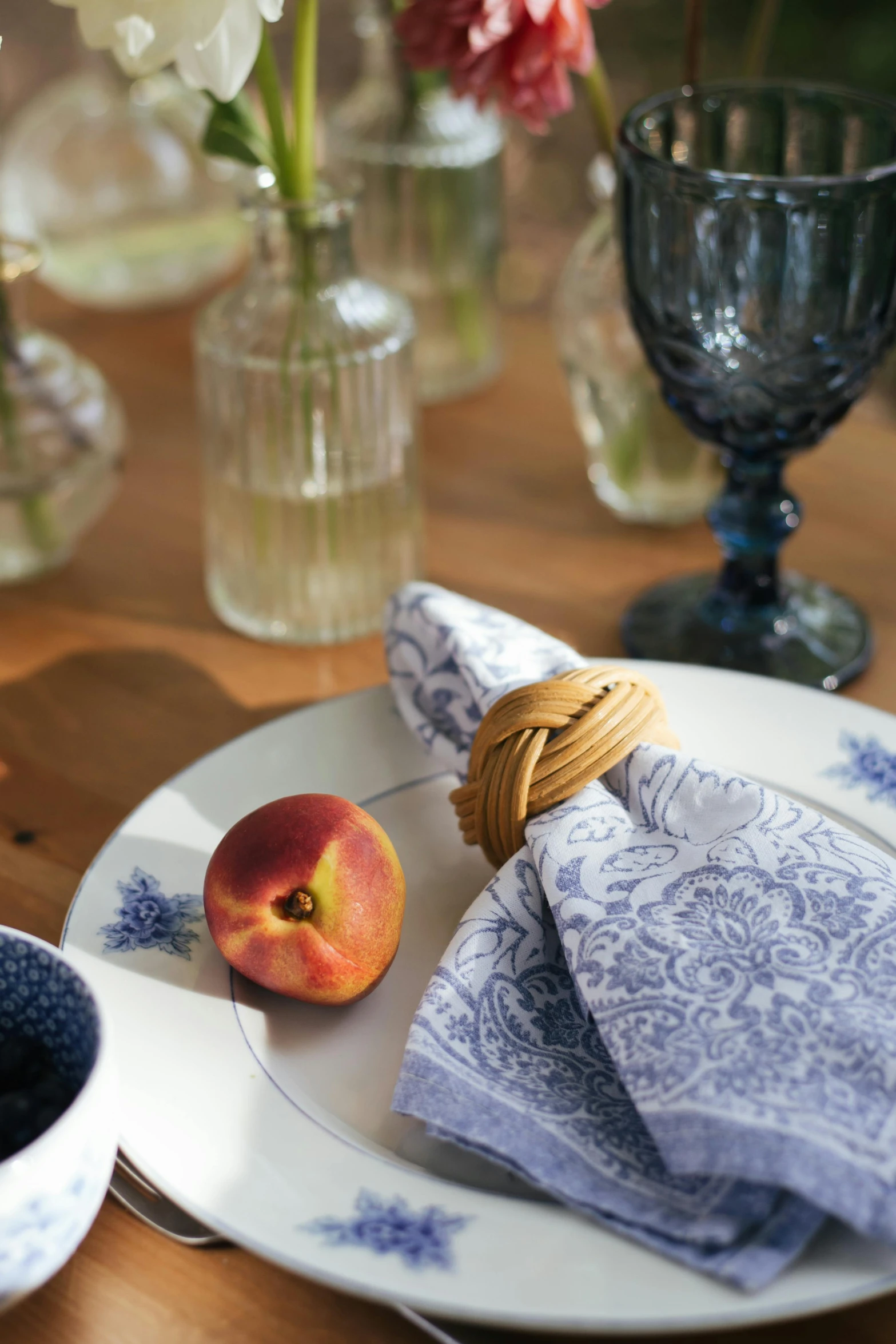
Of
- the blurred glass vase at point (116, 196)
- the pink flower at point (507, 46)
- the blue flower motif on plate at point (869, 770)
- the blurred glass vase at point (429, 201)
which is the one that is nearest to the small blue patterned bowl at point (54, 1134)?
the blue flower motif on plate at point (869, 770)

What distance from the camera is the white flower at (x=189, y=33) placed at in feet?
1.51

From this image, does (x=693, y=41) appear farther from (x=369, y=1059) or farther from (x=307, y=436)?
(x=369, y=1059)

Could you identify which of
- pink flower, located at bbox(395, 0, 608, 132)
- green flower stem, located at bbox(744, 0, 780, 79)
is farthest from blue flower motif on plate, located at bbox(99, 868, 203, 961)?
green flower stem, located at bbox(744, 0, 780, 79)

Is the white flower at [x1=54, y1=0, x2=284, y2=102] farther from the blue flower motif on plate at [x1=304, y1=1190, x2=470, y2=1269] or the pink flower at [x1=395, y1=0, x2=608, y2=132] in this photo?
the blue flower motif on plate at [x1=304, y1=1190, x2=470, y2=1269]

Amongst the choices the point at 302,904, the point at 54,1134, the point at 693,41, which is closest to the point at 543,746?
the point at 302,904

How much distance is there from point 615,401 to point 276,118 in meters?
0.25

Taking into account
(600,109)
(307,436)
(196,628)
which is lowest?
(196,628)

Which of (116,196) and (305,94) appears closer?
(305,94)

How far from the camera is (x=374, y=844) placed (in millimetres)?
417

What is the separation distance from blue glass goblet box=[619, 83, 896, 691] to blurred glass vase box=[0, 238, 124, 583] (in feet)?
0.99

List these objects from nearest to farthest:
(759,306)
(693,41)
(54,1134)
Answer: (54,1134) < (759,306) < (693,41)

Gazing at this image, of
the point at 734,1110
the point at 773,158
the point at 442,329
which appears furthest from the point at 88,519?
the point at 734,1110

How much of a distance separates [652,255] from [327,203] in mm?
146

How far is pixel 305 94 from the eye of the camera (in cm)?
55
